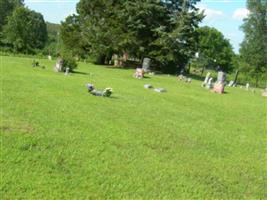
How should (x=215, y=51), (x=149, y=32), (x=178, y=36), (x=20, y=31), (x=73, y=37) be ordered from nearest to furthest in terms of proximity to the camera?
(x=178, y=36) < (x=149, y=32) < (x=73, y=37) < (x=20, y=31) < (x=215, y=51)

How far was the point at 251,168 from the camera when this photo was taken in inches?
287

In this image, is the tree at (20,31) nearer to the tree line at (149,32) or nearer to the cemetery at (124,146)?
the tree line at (149,32)

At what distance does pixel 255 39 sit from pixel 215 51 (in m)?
33.0

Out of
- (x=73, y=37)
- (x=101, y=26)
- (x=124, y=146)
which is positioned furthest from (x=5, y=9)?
(x=124, y=146)

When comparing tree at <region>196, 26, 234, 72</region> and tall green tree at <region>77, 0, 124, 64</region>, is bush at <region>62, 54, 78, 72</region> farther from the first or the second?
tree at <region>196, 26, 234, 72</region>

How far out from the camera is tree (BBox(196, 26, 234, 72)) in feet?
241

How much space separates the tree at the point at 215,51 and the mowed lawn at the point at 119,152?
202 ft

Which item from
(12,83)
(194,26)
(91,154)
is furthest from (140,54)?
(91,154)

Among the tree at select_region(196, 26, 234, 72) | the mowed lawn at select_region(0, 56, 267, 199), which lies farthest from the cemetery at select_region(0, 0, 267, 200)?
the tree at select_region(196, 26, 234, 72)

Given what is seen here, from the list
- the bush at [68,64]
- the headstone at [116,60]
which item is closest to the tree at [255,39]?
the headstone at [116,60]

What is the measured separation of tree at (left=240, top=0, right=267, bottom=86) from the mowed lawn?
3211 centimetres

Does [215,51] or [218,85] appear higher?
[215,51]

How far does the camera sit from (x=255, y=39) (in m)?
42.4

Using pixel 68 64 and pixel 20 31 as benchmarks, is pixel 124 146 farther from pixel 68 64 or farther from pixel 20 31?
pixel 20 31
